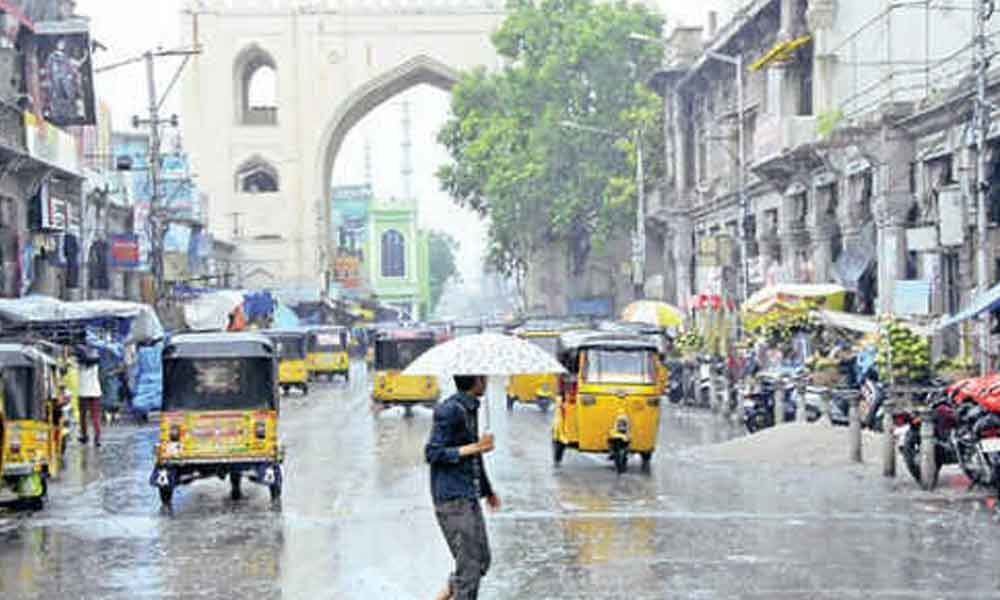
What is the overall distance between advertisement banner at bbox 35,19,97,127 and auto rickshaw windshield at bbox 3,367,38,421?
67.1ft

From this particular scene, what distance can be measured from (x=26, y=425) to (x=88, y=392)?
10.2 metres

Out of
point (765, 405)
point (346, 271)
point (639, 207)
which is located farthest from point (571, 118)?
point (765, 405)

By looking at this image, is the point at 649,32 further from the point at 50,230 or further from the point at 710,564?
the point at 710,564

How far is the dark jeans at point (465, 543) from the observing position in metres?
9.76

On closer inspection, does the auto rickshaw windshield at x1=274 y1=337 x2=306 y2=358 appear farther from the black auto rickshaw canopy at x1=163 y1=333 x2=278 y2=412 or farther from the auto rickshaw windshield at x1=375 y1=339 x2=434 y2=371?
the black auto rickshaw canopy at x1=163 y1=333 x2=278 y2=412

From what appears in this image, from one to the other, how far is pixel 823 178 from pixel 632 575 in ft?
86.6

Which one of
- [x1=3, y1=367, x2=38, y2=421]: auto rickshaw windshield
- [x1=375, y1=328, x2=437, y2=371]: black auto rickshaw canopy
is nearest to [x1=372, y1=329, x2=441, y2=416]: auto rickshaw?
[x1=375, y1=328, x2=437, y2=371]: black auto rickshaw canopy

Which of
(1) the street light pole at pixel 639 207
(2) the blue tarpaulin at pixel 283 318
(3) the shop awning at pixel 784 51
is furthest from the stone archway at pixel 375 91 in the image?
(3) the shop awning at pixel 784 51

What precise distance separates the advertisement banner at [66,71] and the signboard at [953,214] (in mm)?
20717

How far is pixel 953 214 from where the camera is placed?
2672 centimetres

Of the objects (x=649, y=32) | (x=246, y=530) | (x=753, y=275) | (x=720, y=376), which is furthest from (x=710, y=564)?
(x=649, y=32)

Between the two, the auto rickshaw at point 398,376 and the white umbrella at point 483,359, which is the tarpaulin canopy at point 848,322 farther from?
the white umbrella at point 483,359

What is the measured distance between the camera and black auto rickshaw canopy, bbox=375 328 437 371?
38344 millimetres

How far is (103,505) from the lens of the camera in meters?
18.3
